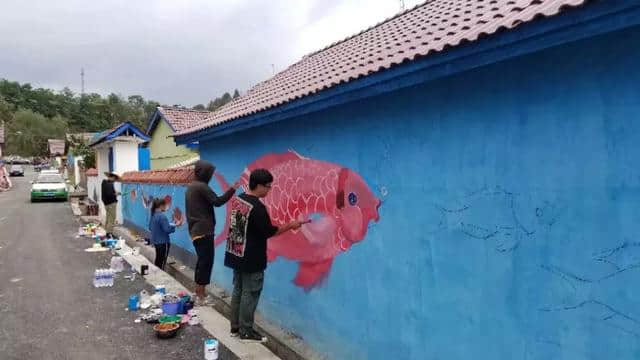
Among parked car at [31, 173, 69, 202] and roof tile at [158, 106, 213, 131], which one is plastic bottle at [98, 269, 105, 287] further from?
parked car at [31, 173, 69, 202]

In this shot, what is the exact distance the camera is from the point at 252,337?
5.57 meters

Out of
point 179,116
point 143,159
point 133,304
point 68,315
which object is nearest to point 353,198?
point 133,304

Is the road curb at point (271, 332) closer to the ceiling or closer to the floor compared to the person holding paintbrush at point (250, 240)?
closer to the floor

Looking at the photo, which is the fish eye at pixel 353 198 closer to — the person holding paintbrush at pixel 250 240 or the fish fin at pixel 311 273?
the person holding paintbrush at pixel 250 240

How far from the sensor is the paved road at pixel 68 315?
17.9 feet

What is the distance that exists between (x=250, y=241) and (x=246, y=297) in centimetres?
64

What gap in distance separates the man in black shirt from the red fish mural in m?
0.38

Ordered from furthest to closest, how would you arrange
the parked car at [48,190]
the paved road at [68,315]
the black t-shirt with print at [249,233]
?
1. the parked car at [48,190]
2. the paved road at [68,315]
3. the black t-shirt with print at [249,233]

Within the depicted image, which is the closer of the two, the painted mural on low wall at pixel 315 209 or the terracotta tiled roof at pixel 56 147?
the painted mural on low wall at pixel 315 209

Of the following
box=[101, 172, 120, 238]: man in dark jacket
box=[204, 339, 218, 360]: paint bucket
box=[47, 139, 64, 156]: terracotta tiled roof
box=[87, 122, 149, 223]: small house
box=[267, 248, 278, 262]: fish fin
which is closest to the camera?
box=[204, 339, 218, 360]: paint bucket

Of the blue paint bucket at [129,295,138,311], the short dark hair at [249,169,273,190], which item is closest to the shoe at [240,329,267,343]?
the short dark hair at [249,169,273,190]

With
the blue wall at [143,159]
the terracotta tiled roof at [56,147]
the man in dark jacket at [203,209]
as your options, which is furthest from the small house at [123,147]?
the terracotta tiled roof at [56,147]

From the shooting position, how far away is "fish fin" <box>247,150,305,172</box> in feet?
18.6

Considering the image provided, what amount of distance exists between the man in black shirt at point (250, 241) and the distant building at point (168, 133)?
14.4 m
